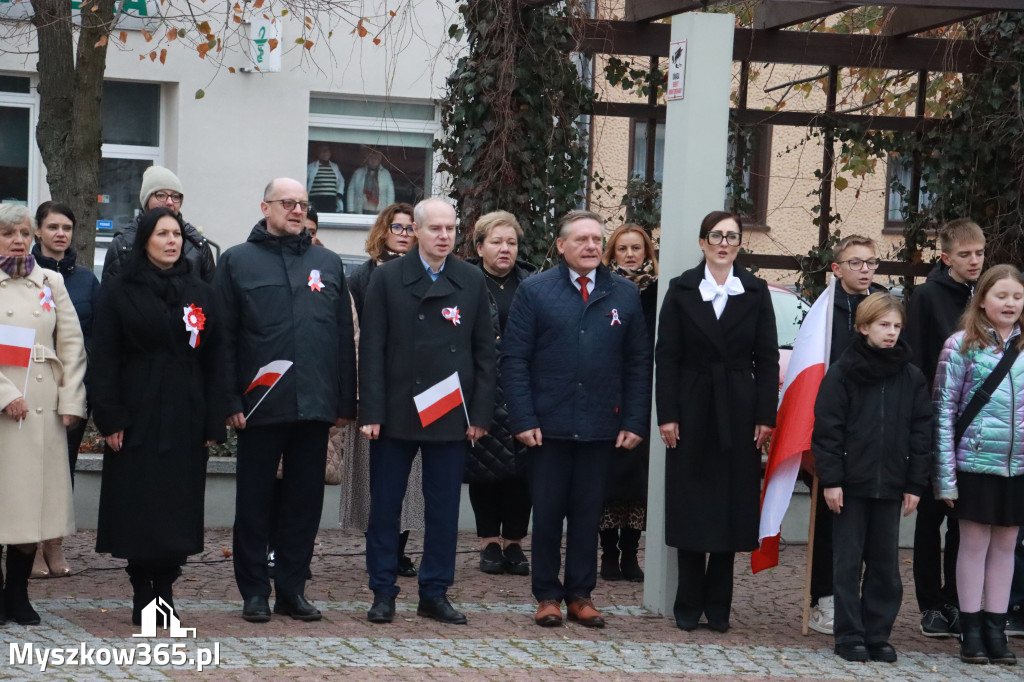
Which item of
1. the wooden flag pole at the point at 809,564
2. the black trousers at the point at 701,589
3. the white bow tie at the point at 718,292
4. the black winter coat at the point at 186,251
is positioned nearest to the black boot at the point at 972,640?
the wooden flag pole at the point at 809,564

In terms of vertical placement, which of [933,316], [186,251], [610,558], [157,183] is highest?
[157,183]

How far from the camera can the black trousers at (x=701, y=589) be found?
714 centimetres

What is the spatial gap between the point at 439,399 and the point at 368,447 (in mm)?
1217

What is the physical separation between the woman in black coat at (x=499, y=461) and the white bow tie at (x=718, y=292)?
1.26m

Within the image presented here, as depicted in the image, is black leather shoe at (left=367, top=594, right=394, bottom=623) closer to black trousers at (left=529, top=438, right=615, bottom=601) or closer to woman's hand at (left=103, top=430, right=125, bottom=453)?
black trousers at (left=529, top=438, right=615, bottom=601)

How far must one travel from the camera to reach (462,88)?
9633 mm

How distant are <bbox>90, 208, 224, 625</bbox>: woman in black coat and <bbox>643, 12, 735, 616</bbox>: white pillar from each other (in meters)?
2.26

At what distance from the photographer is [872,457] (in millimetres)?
6633

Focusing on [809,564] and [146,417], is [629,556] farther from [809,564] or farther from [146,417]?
[146,417]

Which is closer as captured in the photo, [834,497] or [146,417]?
[146,417]

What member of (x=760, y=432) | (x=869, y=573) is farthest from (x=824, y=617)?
(x=760, y=432)

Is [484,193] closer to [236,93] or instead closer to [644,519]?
[644,519]

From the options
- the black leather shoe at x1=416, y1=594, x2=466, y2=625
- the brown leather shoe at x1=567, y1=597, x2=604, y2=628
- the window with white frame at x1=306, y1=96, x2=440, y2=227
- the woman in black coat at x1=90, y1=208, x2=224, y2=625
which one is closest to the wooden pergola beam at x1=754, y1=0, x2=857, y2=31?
the brown leather shoe at x1=567, y1=597, x2=604, y2=628

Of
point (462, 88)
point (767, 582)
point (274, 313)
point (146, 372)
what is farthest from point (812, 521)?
point (462, 88)
